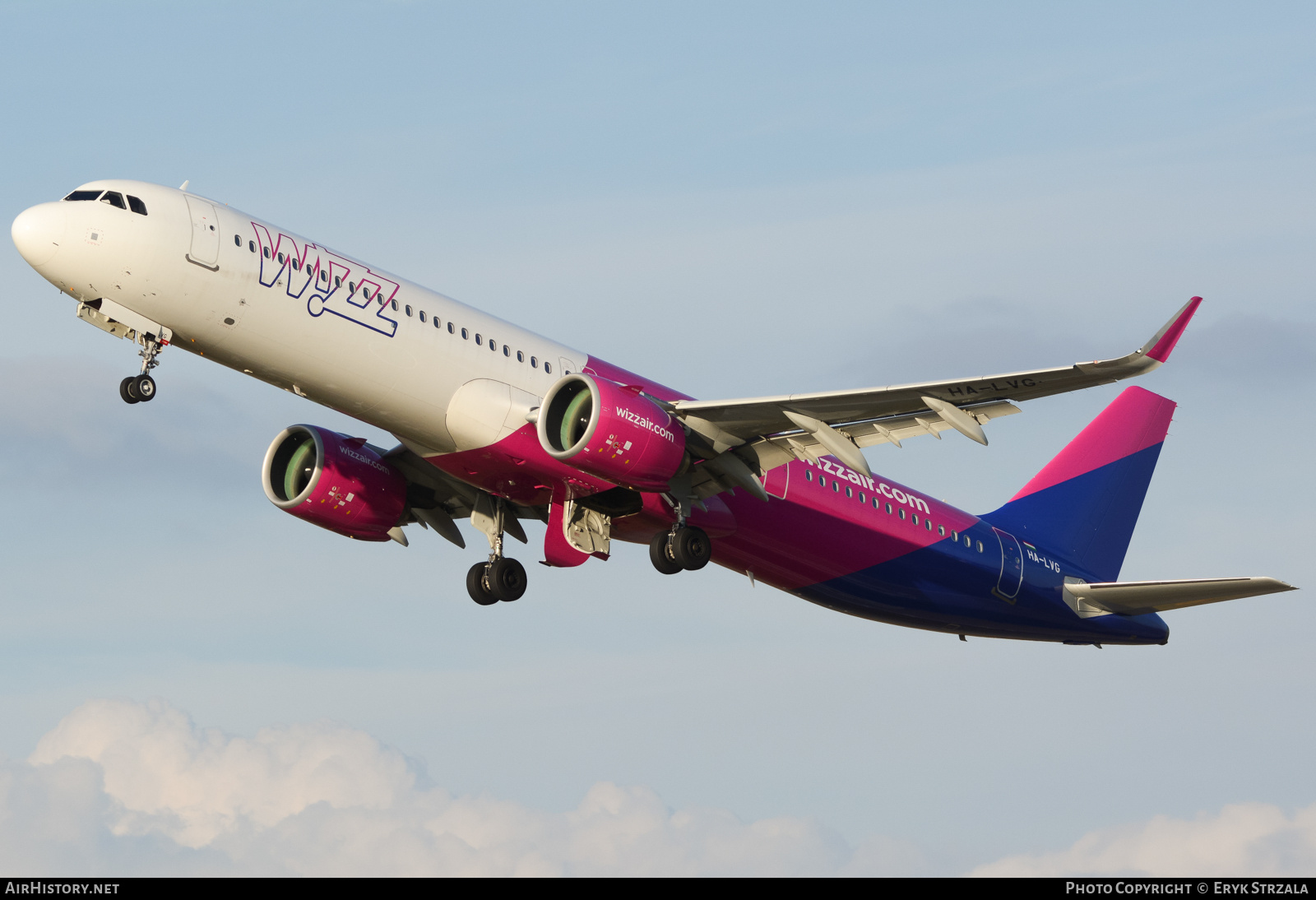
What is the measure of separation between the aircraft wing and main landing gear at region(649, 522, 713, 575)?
0.86 meters

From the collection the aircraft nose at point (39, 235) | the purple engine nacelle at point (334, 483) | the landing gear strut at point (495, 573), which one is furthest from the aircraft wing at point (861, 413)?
the aircraft nose at point (39, 235)

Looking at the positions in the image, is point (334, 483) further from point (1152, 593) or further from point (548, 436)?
point (1152, 593)

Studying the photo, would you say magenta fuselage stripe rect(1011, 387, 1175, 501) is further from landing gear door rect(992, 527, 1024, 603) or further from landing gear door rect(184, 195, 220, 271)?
landing gear door rect(184, 195, 220, 271)

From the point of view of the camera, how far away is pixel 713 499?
35.3 m

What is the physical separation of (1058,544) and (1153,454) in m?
5.00

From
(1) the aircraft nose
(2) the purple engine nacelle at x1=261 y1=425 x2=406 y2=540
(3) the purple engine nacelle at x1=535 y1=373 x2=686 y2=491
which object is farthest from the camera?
(2) the purple engine nacelle at x1=261 y1=425 x2=406 y2=540

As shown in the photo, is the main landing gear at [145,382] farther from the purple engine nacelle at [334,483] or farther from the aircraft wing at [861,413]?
the aircraft wing at [861,413]

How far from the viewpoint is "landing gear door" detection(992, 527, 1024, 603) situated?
41219mm

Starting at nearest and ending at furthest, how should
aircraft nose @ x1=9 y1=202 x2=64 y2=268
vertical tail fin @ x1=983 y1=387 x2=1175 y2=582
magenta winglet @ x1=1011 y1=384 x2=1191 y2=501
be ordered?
aircraft nose @ x1=9 y1=202 x2=64 y2=268 → vertical tail fin @ x1=983 y1=387 x2=1175 y2=582 → magenta winglet @ x1=1011 y1=384 x2=1191 y2=501

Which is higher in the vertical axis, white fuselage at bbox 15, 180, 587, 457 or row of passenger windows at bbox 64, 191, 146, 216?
row of passenger windows at bbox 64, 191, 146, 216

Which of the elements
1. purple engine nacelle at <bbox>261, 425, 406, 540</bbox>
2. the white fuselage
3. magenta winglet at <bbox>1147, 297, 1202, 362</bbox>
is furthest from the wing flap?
purple engine nacelle at <bbox>261, 425, 406, 540</bbox>

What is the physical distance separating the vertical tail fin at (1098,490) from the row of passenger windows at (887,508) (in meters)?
3.08

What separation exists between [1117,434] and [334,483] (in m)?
22.8
